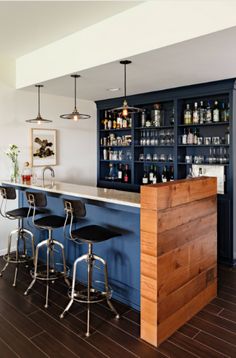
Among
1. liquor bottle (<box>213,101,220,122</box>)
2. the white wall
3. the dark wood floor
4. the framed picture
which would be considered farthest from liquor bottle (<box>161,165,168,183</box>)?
the dark wood floor

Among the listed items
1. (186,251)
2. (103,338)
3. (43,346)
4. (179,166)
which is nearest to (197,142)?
(179,166)

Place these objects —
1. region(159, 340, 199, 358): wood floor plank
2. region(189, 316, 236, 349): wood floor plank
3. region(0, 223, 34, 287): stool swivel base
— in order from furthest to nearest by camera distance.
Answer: region(0, 223, 34, 287): stool swivel base, region(189, 316, 236, 349): wood floor plank, region(159, 340, 199, 358): wood floor plank

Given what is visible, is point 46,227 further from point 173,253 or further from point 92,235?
point 173,253

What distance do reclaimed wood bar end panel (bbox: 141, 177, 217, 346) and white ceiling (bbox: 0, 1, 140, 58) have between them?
1.69 meters

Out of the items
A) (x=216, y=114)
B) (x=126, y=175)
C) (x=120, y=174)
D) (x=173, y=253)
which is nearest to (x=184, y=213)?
(x=173, y=253)

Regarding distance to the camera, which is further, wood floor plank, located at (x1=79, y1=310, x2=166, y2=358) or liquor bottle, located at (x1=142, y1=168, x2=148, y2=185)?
liquor bottle, located at (x1=142, y1=168, x2=148, y2=185)

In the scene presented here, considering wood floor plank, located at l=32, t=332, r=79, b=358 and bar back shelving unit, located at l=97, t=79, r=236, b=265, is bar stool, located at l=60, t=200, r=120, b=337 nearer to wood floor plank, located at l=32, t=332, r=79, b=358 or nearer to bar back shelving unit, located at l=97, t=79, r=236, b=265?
wood floor plank, located at l=32, t=332, r=79, b=358

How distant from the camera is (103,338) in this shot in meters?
2.45

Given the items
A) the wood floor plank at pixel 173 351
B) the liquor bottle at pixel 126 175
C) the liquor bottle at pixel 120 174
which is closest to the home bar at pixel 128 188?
the wood floor plank at pixel 173 351

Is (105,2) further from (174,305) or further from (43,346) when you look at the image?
(43,346)

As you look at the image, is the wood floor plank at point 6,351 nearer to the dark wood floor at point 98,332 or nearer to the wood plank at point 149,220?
the dark wood floor at point 98,332

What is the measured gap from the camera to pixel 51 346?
2.34 m

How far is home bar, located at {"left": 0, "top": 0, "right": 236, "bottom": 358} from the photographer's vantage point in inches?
94.1

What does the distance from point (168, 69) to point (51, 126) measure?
2.27 metres
